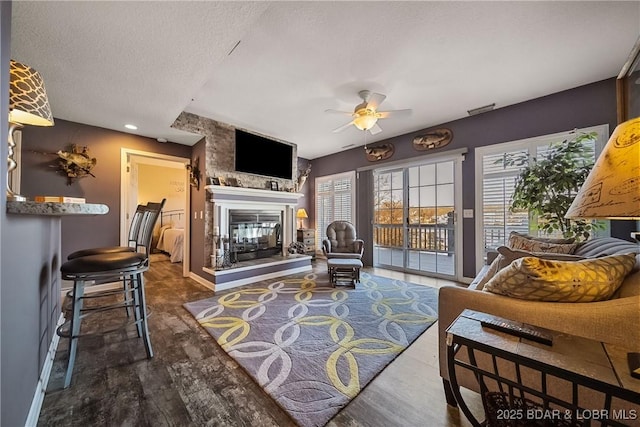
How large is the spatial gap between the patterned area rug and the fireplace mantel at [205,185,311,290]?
0.30 meters

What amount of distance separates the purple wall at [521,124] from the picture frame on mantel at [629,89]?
0.25m

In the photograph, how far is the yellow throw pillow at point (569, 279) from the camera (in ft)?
3.33

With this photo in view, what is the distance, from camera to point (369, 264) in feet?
16.1

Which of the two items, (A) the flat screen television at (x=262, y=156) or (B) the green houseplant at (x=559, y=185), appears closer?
(B) the green houseplant at (x=559, y=185)

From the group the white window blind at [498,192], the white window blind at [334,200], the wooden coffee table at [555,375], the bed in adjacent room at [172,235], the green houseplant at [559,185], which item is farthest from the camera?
the white window blind at [334,200]

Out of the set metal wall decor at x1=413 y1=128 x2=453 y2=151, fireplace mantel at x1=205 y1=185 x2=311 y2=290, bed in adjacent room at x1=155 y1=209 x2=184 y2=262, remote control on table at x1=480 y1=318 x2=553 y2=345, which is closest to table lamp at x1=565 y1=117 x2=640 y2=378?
remote control on table at x1=480 y1=318 x2=553 y2=345

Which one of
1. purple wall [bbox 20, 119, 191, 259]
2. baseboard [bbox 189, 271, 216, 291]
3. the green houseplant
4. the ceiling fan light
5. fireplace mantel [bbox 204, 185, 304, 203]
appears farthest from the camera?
fireplace mantel [bbox 204, 185, 304, 203]

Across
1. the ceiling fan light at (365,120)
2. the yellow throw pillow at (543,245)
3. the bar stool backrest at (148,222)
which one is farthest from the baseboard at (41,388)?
the yellow throw pillow at (543,245)

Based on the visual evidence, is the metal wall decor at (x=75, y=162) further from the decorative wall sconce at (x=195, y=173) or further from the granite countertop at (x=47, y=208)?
the granite countertop at (x=47, y=208)

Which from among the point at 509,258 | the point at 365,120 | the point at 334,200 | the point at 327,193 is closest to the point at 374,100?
the point at 365,120

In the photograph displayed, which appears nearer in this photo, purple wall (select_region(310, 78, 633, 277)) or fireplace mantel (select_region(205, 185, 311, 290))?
purple wall (select_region(310, 78, 633, 277))

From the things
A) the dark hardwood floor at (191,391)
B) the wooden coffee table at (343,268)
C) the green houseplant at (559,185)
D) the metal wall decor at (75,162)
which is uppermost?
the metal wall decor at (75,162)

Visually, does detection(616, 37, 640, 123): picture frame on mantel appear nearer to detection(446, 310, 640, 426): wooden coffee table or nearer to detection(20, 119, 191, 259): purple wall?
detection(446, 310, 640, 426): wooden coffee table

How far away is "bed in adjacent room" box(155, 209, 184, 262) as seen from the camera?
5184mm
